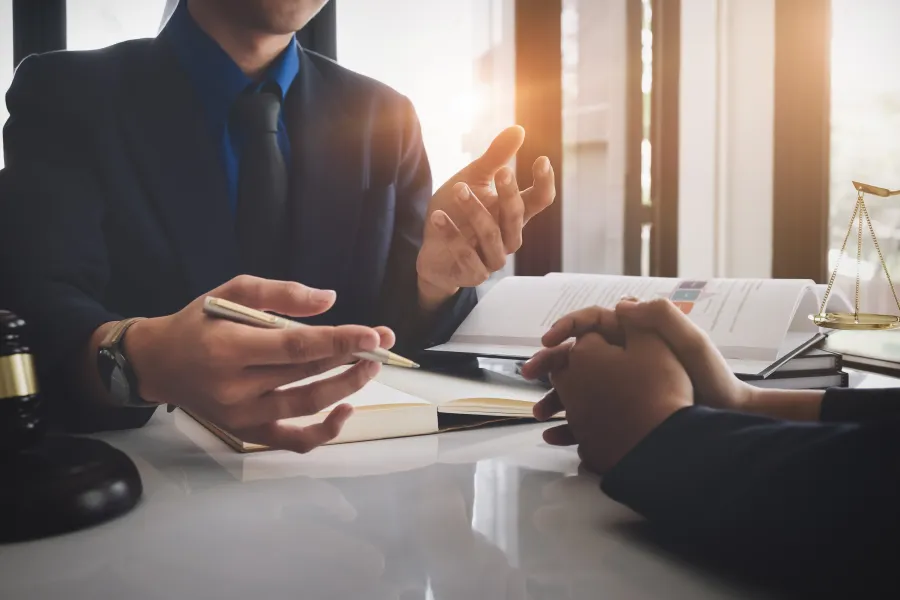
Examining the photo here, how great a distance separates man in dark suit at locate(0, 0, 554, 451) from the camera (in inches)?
18.8

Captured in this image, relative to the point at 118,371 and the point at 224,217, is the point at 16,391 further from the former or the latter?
the point at 224,217

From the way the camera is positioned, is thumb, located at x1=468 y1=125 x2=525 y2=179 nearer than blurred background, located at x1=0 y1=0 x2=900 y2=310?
Yes

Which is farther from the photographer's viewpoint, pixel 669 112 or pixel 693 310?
pixel 669 112

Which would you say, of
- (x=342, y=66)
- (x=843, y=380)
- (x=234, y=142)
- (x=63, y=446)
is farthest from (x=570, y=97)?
(x=63, y=446)

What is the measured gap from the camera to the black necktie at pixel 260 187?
3.30 ft

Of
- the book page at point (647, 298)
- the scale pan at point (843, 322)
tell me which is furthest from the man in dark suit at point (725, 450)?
the scale pan at point (843, 322)

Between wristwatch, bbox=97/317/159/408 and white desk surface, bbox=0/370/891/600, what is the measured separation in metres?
0.06

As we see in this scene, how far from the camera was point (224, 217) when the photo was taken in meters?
0.97

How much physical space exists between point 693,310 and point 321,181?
23.7 inches

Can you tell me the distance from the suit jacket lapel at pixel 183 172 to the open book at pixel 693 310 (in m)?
0.36

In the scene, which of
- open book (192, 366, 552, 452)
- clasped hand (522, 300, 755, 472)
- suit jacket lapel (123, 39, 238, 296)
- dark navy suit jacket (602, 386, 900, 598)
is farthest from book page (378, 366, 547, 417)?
suit jacket lapel (123, 39, 238, 296)

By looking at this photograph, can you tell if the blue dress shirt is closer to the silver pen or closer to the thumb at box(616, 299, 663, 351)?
the silver pen

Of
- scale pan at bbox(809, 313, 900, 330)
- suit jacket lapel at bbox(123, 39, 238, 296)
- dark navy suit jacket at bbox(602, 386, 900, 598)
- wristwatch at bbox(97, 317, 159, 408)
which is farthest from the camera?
suit jacket lapel at bbox(123, 39, 238, 296)

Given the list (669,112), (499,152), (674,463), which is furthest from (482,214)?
(669,112)
